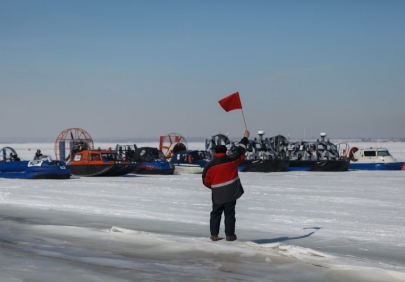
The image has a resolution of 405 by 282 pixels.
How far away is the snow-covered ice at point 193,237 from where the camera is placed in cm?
618

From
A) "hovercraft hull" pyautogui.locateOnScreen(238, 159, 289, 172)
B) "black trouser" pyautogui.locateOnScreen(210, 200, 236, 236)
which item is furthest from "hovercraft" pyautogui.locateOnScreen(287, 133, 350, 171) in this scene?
"black trouser" pyautogui.locateOnScreen(210, 200, 236, 236)

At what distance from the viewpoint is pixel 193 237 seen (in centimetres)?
856

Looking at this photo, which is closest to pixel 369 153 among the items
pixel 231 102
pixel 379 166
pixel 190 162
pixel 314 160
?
pixel 379 166

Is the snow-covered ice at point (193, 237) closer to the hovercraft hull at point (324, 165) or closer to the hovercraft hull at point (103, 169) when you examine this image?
the hovercraft hull at point (103, 169)

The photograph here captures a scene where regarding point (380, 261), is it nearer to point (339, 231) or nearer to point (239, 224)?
point (339, 231)

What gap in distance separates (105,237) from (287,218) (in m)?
3.66

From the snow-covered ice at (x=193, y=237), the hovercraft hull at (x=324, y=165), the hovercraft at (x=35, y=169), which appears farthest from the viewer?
the hovercraft hull at (x=324, y=165)

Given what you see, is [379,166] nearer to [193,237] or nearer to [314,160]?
[314,160]

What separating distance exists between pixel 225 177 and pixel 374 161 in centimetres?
2327

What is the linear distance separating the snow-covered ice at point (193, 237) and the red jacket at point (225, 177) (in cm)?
51

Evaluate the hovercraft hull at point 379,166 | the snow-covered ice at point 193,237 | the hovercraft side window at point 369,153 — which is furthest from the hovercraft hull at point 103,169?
the hovercraft side window at point 369,153

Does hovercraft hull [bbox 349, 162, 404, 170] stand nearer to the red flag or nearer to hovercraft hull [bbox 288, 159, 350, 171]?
hovercraft hull [bbox 288, 159, 350, 171]

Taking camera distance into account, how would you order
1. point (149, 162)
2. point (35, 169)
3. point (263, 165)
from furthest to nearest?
point (263, 165)
point (149, 162)
point (35, 169)

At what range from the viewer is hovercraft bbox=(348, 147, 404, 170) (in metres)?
29.3
